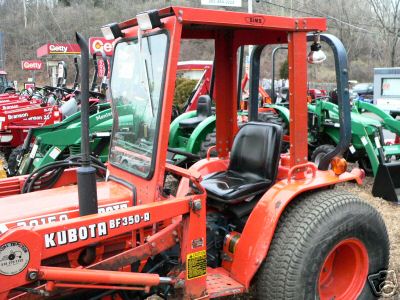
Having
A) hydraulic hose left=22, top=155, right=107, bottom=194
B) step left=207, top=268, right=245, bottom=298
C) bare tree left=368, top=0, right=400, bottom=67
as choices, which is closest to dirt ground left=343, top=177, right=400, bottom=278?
step left=207, top=268, right=245, bottom=298

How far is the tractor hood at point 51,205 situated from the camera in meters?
2.61

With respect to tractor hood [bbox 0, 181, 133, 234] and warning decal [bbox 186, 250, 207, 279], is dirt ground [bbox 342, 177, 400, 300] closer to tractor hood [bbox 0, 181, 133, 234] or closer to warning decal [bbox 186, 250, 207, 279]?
warning decal [bbox 186, 250, 207, 279]

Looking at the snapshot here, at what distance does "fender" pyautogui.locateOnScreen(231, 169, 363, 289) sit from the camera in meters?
2.88

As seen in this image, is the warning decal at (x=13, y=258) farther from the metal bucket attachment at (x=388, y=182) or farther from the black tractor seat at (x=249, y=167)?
the metal bucket attachment at (x=388, y=182)

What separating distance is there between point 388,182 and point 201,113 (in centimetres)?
297

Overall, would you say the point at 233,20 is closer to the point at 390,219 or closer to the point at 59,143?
the point at 390,219

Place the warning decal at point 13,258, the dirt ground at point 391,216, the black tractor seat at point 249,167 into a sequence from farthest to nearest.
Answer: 1. the dirt ground at point 391,216
2. the black tractor seat at point 249,167
3. the warning decal at point 13,258

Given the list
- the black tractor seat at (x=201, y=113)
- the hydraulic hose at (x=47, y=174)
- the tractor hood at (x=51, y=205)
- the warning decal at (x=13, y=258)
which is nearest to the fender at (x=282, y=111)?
the black tractor seat at (x=201, y=113)

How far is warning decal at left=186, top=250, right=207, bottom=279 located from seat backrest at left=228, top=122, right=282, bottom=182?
830mm

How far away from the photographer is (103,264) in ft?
8.25

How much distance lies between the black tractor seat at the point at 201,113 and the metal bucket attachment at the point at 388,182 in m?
2.68

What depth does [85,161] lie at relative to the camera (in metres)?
2.40

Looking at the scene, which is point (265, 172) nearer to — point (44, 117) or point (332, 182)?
point (332, 182)

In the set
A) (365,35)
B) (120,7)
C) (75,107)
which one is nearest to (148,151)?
(75,107)
